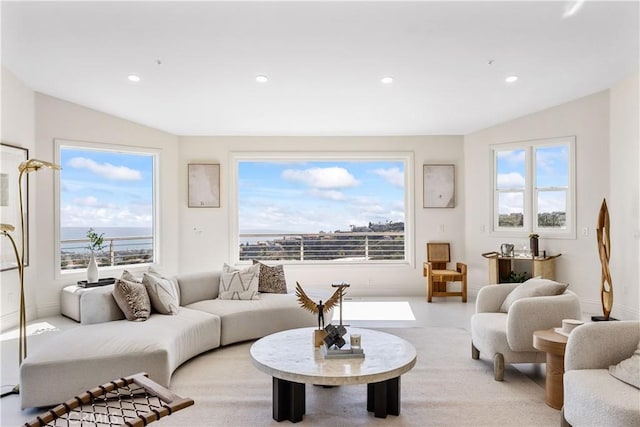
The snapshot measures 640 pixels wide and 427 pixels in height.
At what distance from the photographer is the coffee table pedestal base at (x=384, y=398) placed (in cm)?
269

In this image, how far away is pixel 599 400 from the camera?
209 cm

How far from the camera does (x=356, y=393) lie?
3049mm

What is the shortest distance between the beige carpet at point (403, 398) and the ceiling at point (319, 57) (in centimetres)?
286

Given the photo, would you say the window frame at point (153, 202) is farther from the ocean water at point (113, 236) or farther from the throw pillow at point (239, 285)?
the throw pillow at point (239, 285)

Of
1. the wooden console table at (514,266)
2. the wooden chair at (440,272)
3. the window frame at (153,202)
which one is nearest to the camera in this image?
the window frame at (153,202)

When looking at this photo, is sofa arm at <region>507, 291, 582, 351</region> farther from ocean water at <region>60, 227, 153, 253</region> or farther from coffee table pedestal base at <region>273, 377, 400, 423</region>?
ocean water at <region>60, 227, 153, 253</region>

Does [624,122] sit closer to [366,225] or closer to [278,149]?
[366,225]

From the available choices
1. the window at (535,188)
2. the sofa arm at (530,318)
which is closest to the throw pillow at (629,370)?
the sofa arm at (530,318)

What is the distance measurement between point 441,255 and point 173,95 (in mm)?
4586

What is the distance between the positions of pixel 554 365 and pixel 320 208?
5.25 m

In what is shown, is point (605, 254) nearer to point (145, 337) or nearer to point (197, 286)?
point (197, 286)

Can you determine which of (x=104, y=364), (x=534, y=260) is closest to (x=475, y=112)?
(x=534, y=260)

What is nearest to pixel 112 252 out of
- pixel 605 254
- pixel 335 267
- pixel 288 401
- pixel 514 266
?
pixel 335 267

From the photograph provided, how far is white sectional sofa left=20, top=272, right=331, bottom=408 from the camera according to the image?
9.20 ft
